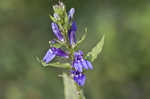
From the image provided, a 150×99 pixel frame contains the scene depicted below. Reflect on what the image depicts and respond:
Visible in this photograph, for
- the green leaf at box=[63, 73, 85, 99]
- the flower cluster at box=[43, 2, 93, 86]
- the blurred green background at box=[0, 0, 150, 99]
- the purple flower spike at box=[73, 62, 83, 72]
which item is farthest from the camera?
the blurred green background at box=[0, 0, 150, 99]

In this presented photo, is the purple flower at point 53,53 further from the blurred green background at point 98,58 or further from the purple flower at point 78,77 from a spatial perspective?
the blurred green background at point 98,58

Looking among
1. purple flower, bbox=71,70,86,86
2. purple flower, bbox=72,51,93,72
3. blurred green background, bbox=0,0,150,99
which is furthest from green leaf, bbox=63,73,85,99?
blurred green background, bbox=0,0,150,99

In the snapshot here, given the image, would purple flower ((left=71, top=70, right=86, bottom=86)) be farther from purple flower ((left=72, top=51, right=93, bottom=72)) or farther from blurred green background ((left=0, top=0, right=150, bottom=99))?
blurred green background ((left=0, top=0, right=150, bottom=99))

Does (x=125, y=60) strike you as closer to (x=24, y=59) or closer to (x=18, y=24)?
(x=24, y=59)

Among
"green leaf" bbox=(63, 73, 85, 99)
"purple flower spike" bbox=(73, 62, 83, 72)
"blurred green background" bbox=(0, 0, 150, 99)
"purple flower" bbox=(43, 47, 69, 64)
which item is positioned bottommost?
"green leaf" bbox=(63, 73, 85, 99)

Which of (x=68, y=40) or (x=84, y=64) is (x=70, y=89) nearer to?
(x=84, y=64)

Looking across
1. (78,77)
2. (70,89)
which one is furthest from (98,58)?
(78,77)
